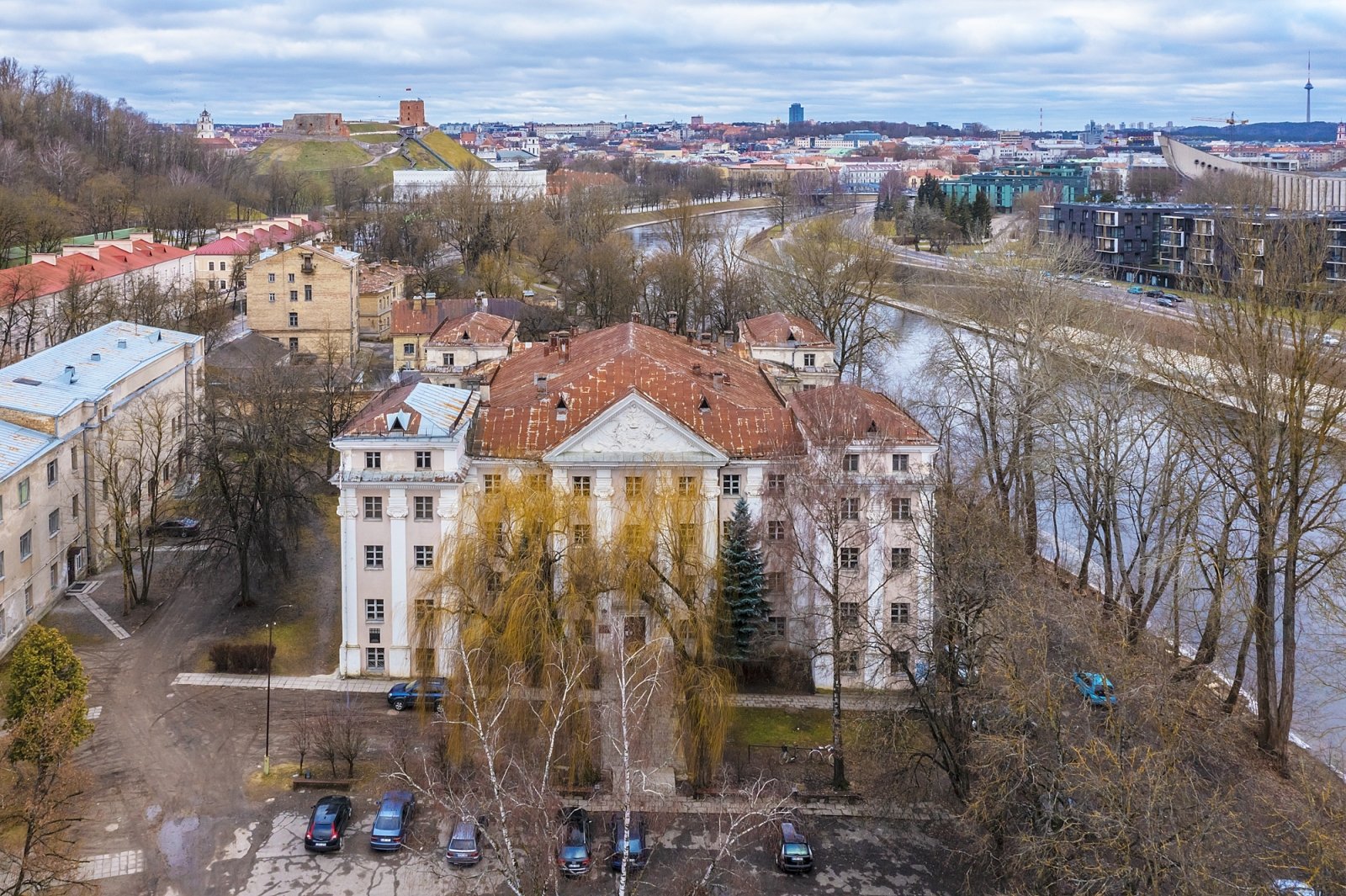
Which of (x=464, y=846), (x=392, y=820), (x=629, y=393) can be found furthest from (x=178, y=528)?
(x=464, y=846)

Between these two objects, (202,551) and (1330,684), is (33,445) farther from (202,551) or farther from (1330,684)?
(1330,684)

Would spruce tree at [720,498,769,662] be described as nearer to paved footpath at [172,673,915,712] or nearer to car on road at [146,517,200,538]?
paved footpath at [172,673,915,712]

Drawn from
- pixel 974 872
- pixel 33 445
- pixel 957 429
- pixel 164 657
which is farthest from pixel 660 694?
pixel 957 429

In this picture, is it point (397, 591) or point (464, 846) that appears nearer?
point (464, 846)

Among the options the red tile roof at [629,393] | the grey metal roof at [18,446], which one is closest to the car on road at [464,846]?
the red tile roof at [629,393]

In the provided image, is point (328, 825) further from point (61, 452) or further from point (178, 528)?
point (178, 528)
